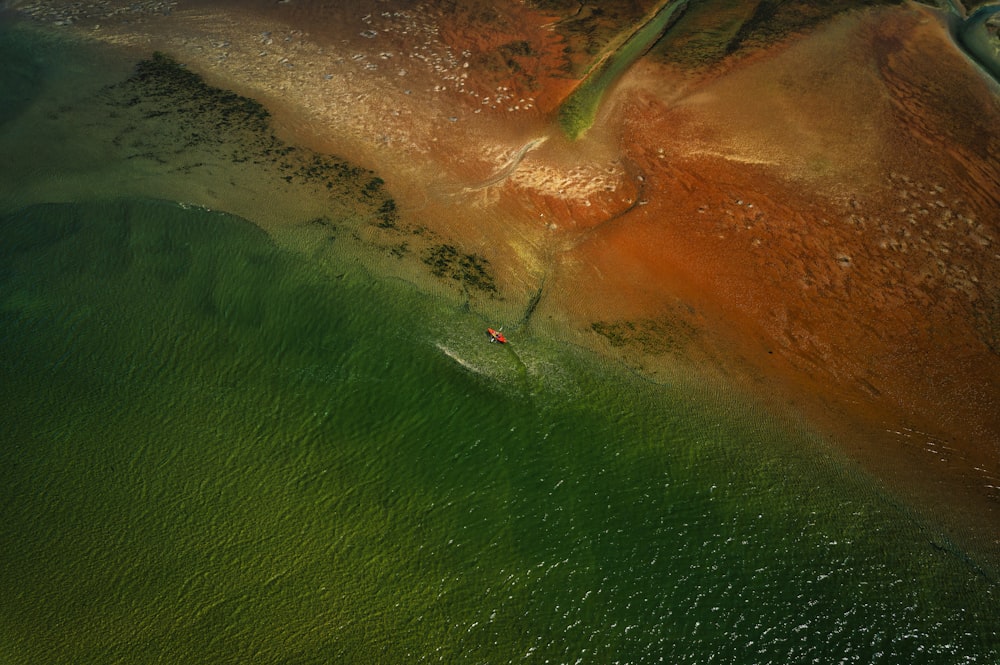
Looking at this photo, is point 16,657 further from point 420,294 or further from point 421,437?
point 420,294

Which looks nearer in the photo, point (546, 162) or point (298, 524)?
point (298, 524)

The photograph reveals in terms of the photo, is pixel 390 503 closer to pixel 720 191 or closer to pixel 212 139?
pixel 720 191

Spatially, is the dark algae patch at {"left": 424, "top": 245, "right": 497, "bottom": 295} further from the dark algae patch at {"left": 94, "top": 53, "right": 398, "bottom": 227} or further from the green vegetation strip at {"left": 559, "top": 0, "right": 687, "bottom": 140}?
the green vegetation strip at {"left": 559, "top": 0, "right": 687, "bottom": 140}

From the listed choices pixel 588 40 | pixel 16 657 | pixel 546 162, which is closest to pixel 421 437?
pixel 16 657

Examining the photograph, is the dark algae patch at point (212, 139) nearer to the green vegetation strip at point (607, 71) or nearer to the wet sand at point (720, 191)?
the wet sand at point (720, 191)

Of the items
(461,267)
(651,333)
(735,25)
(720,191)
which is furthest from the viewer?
(735,25)

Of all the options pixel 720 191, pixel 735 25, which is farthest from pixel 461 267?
pixel 735 25
